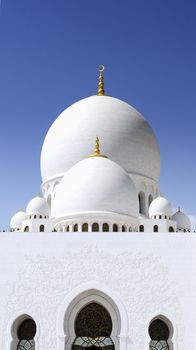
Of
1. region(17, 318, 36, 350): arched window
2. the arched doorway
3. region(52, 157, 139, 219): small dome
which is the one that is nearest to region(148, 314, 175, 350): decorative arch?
the arched doorway

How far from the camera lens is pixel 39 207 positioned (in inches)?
667

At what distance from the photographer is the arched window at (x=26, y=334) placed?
10.6m

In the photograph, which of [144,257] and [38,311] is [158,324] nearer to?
[144,257]

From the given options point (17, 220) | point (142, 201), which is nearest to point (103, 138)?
point (142, 201)

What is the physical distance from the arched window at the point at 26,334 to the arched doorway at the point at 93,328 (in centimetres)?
93

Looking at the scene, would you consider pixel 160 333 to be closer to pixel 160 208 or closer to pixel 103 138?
pixel 160 208

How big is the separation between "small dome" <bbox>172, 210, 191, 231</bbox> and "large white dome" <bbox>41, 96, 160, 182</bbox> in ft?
6.04

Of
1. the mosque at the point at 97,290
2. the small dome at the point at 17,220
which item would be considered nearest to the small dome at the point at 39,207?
the small dome at the point at 17,220

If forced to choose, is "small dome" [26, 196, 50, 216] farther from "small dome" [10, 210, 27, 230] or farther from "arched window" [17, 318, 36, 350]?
"arched window" [17, 318, 36, 350]

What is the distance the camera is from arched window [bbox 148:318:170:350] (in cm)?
1046

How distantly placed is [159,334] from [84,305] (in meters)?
1.72

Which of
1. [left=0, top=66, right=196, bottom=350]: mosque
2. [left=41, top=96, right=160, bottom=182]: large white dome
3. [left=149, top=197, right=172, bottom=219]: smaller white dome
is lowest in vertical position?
[left=0, top=66, right=196, bottom=350]: mosque

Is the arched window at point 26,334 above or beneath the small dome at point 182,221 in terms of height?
beneath

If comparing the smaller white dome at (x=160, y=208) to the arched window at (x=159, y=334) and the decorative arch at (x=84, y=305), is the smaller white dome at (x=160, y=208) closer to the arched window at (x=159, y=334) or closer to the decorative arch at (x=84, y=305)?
the arched window at (x=159, y=334)
